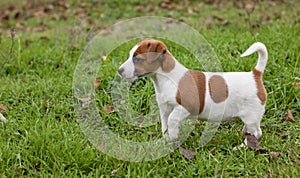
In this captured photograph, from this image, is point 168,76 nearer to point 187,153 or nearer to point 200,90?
point 200,90

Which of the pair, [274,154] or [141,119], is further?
[141,119]

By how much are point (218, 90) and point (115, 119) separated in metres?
0.99

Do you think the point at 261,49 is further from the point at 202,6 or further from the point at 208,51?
the point at 202,6

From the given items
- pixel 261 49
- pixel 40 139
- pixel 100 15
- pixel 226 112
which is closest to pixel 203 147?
pixel 226 112

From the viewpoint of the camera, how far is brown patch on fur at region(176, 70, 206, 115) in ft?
8.29

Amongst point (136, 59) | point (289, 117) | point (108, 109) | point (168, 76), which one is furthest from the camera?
point (108, 109)

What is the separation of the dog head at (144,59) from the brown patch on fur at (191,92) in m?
0.19

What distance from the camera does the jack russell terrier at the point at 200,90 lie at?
249 centimetres

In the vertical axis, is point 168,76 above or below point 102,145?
above

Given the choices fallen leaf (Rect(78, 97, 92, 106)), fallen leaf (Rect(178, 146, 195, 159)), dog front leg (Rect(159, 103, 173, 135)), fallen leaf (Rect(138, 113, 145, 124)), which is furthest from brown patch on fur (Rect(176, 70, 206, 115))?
fallen leaf (Rect(78, 97, 92, 106))

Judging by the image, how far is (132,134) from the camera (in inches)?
119

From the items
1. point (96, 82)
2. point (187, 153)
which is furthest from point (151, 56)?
point (96, 82)

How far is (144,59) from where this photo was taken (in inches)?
95.6

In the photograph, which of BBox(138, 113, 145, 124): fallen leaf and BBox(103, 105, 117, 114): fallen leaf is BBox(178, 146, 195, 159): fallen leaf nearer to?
BBox(138, 113, 145, 124): fallen leaf
